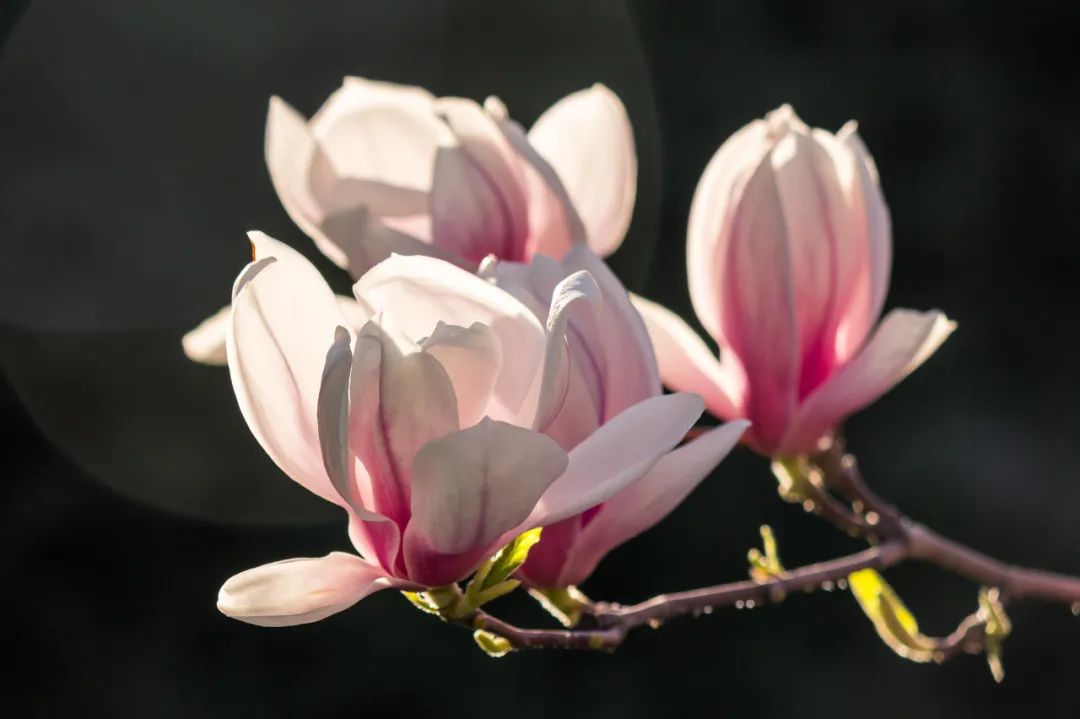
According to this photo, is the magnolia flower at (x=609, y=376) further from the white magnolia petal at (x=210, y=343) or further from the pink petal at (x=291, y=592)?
the white magnolia petal at (x=210, y=343)

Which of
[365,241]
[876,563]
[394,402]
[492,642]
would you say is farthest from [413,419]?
[876,563]

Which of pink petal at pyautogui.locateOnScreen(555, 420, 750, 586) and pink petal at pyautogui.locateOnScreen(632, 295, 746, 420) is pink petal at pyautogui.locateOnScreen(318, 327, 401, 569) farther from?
pink petal at pyautogui.locateOnScreen(632, 295, 746, 420)

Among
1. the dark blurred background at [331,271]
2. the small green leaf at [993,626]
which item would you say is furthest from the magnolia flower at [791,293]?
the dark blurred background at [331,271]

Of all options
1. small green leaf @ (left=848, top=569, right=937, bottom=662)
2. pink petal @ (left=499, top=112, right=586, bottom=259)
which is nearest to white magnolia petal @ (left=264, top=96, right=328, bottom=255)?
pink petal @ (left=499, top=112, right=586, bottom=259)

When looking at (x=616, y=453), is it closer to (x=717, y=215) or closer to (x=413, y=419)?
(x=413, y=419)

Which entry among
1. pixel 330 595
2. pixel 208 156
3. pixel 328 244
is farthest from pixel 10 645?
pixel 330 595
